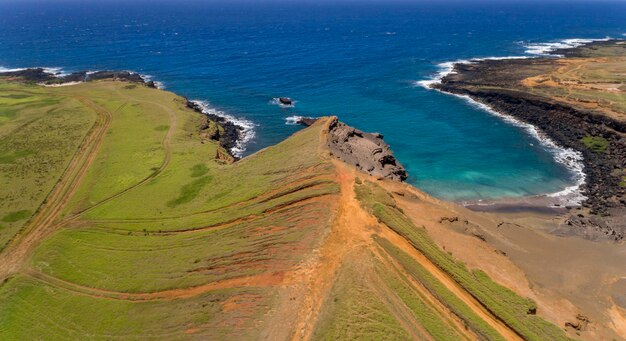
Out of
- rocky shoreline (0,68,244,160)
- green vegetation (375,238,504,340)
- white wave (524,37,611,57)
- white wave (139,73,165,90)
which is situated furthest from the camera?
white wave (524,37,611,57)

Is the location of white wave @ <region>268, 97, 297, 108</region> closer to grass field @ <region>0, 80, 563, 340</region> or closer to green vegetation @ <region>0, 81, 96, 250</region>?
grass field @ <region>0, 80, 563, 340</region>

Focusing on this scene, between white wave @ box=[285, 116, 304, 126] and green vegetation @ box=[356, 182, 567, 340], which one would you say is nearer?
green vegetation @ box=[356, 182, 567, 340]

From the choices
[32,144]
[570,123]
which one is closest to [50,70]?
[32,144]

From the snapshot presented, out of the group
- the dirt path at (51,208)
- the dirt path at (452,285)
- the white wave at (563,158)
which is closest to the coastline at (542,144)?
the white wave at (563,158)

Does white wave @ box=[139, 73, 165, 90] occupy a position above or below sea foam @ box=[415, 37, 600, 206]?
above

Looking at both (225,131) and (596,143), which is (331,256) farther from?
(596,143)

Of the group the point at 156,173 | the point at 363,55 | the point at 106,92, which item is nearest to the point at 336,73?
the point at 363,55

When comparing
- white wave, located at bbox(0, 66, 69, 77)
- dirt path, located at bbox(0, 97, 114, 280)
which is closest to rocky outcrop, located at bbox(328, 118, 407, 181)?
dirt path, located at bbox(0, 97, 114, 280)
